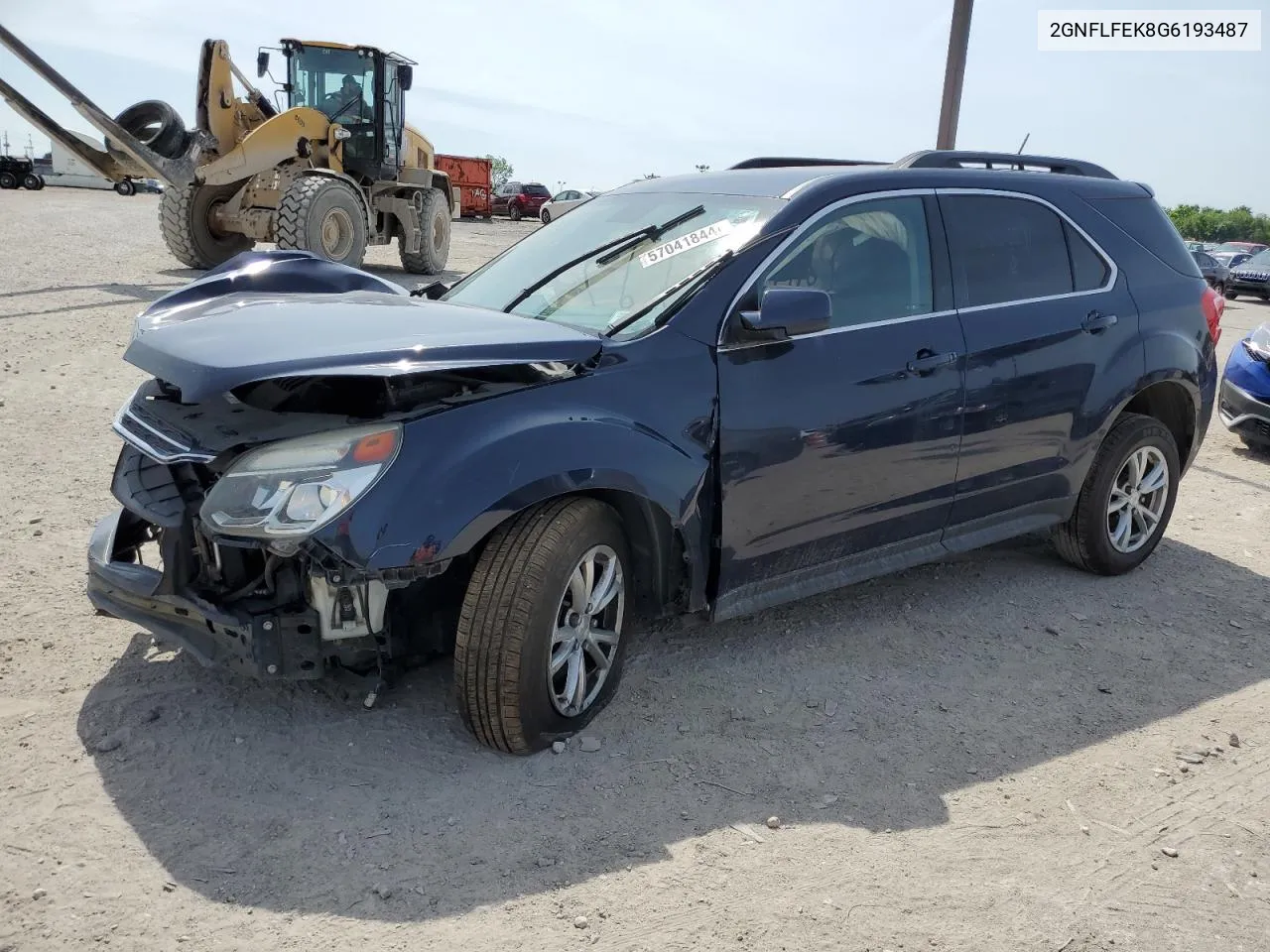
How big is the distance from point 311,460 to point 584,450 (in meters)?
0.76

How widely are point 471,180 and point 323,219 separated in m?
28.5

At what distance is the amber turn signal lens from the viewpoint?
286 cm

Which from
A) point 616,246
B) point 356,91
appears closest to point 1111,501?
point 616,246

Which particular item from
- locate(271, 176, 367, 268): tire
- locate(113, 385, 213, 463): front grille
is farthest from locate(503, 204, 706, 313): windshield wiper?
locate(271, 176, 367, 268): tire

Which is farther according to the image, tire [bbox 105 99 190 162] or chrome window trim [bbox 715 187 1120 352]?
tire [bbox 105 99 190 162]

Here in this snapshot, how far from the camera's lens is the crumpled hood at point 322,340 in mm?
2861

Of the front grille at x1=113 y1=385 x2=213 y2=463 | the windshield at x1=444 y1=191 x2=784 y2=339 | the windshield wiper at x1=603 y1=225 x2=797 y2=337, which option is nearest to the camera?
the front grille at x1=113 y1=385 x2=213 y2=463

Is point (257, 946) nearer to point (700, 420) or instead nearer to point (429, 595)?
point (429, 595)

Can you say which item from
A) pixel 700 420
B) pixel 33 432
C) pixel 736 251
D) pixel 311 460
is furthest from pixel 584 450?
pixel 33 432

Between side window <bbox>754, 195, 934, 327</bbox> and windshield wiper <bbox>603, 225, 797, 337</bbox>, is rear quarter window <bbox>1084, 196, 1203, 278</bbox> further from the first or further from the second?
windshield wiper <bbox>603, 225, 797, 337</bbox>

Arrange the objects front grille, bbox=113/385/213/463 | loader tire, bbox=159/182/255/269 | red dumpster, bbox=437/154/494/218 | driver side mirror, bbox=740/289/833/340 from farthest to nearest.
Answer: red dumpster, bbox=437/154/494/218, loader tire, bbox=159/182/255/269, driver side mirror, bbox=740/289/833/340, front grille, bbox=113/385/213/463

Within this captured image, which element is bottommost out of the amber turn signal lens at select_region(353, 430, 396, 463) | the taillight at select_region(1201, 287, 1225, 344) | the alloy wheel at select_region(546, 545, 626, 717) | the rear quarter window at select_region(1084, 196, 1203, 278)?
the alloy wheel at select_region(546, 545, 626, 717)

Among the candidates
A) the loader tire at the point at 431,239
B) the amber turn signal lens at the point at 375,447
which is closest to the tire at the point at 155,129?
the loader tire at the point at 431,239

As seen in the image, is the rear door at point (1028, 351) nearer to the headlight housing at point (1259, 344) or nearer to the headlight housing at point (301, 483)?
the headlight housing at point (301, 483)
